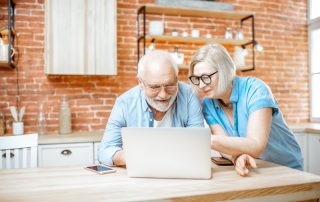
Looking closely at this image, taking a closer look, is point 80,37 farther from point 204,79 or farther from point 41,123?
point 204,79

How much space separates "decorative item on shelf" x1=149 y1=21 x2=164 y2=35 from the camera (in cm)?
347

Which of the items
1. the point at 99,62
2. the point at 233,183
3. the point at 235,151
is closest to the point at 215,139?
the point at 235,151

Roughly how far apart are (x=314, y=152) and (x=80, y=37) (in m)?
2.66

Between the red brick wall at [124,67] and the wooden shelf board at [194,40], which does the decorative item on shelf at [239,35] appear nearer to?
the wooden shelf board at [194,40]

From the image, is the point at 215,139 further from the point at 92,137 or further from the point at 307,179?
the point at 92,137

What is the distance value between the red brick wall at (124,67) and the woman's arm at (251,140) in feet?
7.13

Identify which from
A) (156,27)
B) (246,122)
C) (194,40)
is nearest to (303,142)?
(194,40)

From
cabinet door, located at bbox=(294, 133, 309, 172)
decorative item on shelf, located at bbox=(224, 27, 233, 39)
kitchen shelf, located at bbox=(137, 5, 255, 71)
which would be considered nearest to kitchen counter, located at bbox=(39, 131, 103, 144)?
kitchen shelf, located at bbox=(137, 5, 255, 71)

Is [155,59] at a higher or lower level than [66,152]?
higher

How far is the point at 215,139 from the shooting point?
1489 mm

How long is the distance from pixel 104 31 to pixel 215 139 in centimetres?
200

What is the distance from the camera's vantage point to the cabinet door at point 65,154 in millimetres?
2766

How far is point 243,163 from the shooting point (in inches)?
56.3

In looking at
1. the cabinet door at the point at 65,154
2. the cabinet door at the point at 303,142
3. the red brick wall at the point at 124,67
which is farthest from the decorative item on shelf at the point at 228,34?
the cabinet door at the point at 65,154
